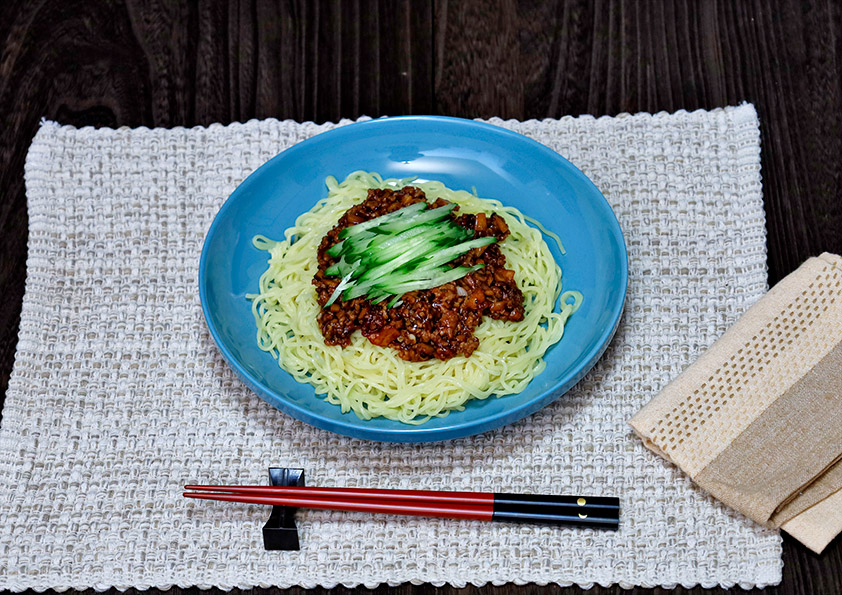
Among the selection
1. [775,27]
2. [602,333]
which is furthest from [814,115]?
[602,333]

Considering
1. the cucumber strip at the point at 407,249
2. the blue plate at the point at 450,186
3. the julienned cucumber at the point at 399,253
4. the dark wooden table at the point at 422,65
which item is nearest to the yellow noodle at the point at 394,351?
the blue plate at the point at 450,186

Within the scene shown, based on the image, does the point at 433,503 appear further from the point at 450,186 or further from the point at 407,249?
the point at 450,186

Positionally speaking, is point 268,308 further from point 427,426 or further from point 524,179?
point 524,179

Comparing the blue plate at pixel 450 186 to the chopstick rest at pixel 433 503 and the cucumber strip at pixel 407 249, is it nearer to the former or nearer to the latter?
the chopstick rest at pixel 433 503

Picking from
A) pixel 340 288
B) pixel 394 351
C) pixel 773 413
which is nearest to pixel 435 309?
pixel 394 351

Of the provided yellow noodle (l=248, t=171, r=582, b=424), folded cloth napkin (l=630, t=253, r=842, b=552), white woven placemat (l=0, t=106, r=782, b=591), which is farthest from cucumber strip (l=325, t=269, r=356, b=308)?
folded cloth napkin (l=630, t=253, r=842, b=552)

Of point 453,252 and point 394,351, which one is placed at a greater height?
point 453,252
